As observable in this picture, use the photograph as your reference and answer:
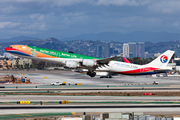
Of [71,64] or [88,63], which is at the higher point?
[88,63]

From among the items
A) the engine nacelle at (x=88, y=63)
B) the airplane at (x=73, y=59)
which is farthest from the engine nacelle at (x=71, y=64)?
the engine nacelle at (x=88, y=63)

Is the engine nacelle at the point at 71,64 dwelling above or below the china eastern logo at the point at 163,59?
below

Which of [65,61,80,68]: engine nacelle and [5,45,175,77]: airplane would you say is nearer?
[5,45,175,77]: airplane

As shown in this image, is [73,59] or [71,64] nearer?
[71,64]

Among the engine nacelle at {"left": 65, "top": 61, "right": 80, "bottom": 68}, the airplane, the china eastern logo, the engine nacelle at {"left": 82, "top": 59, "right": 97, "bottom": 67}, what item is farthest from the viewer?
the china eastern logo

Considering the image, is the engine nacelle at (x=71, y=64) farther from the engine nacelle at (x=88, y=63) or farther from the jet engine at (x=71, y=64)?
the engine nacelle at (x=88, y=63)

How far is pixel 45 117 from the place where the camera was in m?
32.0

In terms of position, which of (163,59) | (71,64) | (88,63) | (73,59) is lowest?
(71,64)

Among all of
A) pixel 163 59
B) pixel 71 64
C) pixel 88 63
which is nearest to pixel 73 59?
pixel 71 64

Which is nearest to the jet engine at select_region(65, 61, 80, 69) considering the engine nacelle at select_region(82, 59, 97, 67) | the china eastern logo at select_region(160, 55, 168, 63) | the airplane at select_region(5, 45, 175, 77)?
the airplane at select_region(5, 45, 175, 77)

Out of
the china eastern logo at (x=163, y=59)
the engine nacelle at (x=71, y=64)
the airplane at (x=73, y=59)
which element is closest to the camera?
the airplane at (x=73, y=59)

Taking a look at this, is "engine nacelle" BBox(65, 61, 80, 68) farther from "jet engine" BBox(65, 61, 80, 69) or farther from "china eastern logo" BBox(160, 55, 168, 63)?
"china eastern logo" BBox(160, 55, 168, 63)

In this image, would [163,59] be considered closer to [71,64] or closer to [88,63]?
[88,63]

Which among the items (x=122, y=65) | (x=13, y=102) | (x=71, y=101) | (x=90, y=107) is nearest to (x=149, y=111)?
(x=90, y=107)
